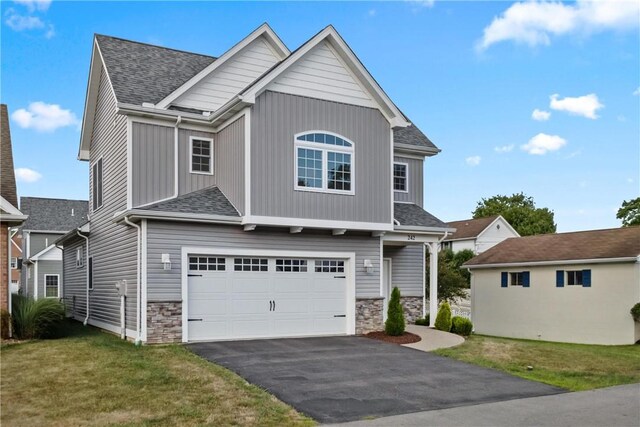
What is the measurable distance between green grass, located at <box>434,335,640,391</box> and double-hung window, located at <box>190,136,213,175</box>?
27.4ft

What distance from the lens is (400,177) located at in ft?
69.4

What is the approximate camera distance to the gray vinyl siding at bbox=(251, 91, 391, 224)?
1579cm

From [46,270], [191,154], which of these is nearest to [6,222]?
[191,154]

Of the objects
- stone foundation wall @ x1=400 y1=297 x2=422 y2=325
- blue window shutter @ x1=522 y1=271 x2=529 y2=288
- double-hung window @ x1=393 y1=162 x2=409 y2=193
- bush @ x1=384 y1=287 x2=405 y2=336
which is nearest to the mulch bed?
bush @ x1=384 y1=287 x2=405 y2=336

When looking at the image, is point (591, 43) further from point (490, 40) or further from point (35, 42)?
point (35, 42)

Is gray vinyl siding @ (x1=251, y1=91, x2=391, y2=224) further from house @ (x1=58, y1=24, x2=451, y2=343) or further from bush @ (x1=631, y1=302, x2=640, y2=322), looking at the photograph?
bush @ (x1=631, y1=302, x2=640, y2=322)

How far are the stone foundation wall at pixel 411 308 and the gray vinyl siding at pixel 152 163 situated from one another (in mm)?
9096

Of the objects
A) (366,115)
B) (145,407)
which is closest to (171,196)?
(366,115)

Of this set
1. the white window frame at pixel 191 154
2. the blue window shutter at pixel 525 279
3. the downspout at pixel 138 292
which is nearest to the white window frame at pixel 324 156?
the white window frame at pixel 191 154

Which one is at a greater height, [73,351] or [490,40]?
[490,40]

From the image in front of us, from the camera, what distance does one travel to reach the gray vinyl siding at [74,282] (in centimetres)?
2181

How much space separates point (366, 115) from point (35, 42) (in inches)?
362

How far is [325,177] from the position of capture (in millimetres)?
16734

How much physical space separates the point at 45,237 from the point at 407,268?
3171cm
